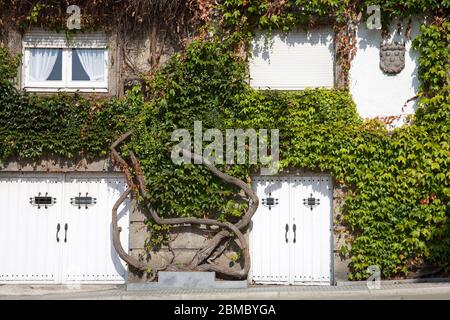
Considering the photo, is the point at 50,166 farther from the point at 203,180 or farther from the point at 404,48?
the point at 404,48

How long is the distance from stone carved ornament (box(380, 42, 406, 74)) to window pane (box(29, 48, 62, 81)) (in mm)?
5739

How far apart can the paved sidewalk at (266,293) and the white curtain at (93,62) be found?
3.77 metres

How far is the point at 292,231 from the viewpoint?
10.9 meters

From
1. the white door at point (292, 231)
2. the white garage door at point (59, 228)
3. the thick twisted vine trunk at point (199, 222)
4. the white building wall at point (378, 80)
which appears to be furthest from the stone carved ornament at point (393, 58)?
the white garage door at point (59, 228)

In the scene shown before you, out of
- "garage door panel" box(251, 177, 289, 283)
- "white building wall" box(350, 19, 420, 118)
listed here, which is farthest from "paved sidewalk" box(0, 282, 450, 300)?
"white building wall" box(350, 19, 420, 118)

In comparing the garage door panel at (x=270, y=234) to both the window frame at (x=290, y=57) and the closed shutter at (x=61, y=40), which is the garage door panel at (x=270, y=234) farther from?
the closed shutter at (x=61, y=40)

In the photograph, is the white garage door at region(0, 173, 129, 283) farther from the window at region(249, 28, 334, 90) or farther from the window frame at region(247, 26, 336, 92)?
the window at region(249, 28, 334, 90)

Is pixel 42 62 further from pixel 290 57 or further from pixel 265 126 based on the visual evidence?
pixel 290 57

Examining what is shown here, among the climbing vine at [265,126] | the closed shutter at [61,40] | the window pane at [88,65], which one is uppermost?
the closed shutter at [61,40]

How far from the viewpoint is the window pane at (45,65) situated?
11352mm

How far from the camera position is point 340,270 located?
10672mm

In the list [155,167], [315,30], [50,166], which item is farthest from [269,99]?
[50,166]

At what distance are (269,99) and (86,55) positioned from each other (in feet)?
11.2

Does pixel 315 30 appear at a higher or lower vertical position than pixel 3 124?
higher
